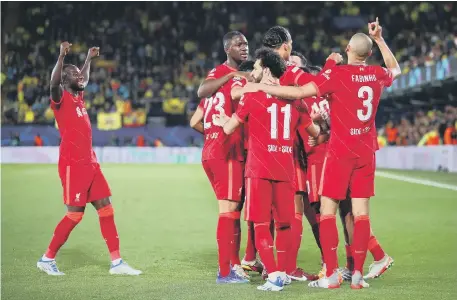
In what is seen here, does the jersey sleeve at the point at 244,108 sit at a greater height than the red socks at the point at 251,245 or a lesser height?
greater

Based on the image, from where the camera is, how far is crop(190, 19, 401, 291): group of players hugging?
7648 mm

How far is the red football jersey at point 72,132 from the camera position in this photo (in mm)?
8953

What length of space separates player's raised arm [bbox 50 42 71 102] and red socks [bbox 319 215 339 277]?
2.83 m

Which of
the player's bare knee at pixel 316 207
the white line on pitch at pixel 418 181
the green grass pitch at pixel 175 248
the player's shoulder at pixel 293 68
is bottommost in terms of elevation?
the white line on pitch at pixel 418 181

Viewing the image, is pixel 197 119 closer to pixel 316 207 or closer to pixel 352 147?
pixel 316 207

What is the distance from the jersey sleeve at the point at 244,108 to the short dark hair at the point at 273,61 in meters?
0.29

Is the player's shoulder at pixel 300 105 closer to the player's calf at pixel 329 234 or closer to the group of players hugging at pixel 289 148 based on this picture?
the group of players hugging at pixel 289 148

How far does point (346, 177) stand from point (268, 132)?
0.79 metres

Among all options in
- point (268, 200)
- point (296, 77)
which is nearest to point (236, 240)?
point (268, 200)

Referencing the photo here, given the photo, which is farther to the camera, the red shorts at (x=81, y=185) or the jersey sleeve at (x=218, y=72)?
the red shorts at (x=81, y=185)

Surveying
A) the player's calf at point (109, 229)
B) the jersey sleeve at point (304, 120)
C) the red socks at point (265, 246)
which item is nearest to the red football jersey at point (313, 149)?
the jersey sleeve at point (304, 120)

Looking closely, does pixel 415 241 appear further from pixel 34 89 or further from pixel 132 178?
pixel 34 89

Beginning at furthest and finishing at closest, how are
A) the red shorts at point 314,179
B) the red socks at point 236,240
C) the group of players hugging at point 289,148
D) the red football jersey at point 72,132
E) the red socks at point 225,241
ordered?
the red football jersey at point 72,132, the red shorts at point 314,179, the red socks at point 236,240, the red socks at point 225,241, the group of players hugging at point 289,148

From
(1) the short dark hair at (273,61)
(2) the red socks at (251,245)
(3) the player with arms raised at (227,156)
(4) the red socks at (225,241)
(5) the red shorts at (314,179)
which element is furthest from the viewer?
(2) the red socks at (251,245)
